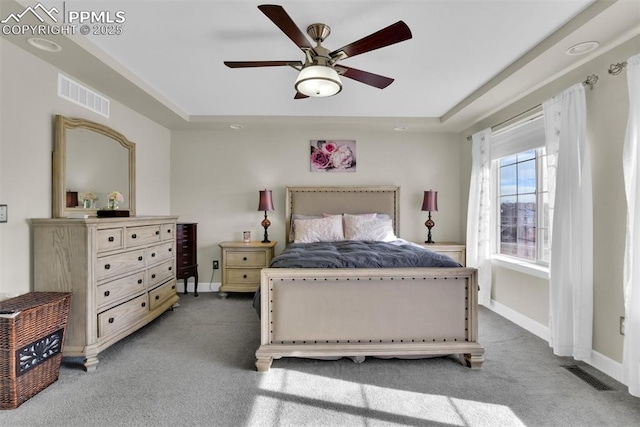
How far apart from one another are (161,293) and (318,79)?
2736mm

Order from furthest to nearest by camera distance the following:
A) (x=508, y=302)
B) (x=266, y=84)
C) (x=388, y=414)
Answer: (x=508, y=302) → (x=266, y=84) → (x=388, y=414)

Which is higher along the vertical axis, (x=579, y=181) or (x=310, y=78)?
(x=310, y=78)

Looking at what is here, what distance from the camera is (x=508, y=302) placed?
136 inches

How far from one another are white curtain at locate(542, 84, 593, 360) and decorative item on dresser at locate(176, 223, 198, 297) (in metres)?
4.06

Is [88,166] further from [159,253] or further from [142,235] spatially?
[159,253]

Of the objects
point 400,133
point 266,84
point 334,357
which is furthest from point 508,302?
point 266,84

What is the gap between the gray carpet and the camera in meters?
1.78

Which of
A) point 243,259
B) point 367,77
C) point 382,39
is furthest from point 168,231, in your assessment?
point 382,39

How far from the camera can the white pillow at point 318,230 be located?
3947 millimetres

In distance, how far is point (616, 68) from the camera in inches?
86.7

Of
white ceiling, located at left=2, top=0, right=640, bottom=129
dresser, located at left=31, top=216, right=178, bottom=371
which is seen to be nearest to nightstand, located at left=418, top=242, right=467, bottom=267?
white ceiling, located at left=2, top=0, right=640, bottom=129

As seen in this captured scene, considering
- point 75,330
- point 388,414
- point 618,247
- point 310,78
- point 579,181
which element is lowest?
point 388,414

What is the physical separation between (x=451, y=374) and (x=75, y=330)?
9.19 feet

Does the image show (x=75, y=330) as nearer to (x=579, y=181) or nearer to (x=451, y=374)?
(x=451, y=374)
